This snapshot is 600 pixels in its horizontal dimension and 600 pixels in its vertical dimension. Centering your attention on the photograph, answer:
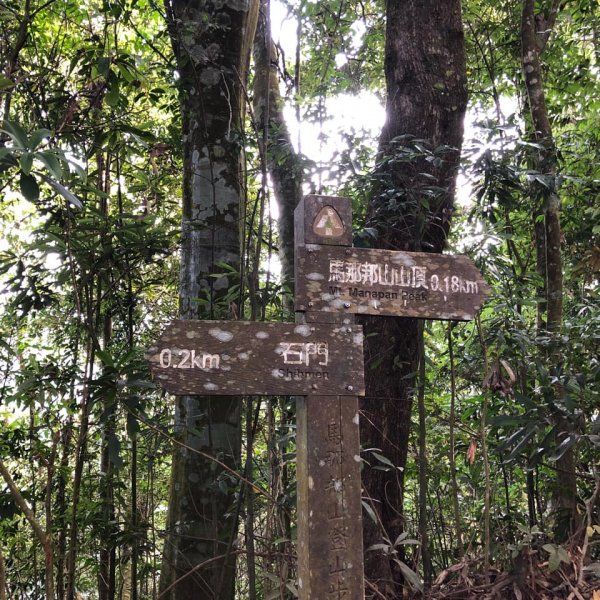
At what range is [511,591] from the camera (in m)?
2.80

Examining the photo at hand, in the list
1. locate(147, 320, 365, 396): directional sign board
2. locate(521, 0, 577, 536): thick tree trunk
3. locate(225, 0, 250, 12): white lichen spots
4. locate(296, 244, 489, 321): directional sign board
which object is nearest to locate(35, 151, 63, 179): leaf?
locate(147, 320, 365, 396): directional sign board

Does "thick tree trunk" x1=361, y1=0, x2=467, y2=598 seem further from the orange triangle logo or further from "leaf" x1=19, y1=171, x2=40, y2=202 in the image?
"leaf" x1=19, y1=171, x2=40, y2=202

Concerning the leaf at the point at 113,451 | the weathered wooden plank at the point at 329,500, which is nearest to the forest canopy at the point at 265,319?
the leaf at the point at 113,451

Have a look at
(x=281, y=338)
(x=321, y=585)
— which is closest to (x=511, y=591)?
(x=321, y=585)

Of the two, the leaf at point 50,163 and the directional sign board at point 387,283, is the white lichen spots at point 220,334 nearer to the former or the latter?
the directional sign board at point 387,283

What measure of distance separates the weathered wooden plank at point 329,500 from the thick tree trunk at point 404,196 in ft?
2.52

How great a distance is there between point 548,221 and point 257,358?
2859mm

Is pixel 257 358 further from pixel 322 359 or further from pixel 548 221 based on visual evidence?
pixel 548 221

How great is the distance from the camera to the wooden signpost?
1.98 metres

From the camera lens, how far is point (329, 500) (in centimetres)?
204

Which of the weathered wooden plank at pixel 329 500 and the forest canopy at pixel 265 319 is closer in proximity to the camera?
the weathered wooden plank at pixel 329 500

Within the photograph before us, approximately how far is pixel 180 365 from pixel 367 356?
162 centimetres

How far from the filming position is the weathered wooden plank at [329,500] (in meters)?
2.00

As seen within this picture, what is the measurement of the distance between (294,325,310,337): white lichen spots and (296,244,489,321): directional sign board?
0.06 m
